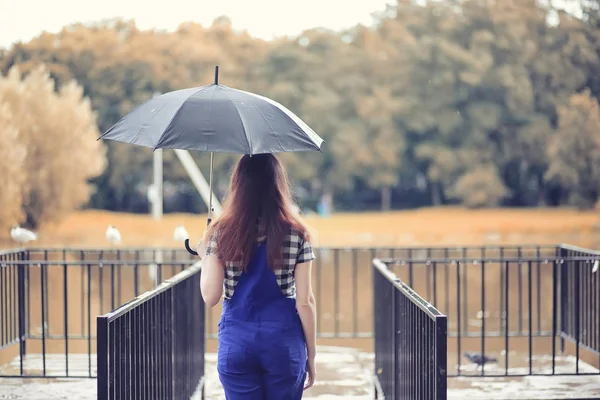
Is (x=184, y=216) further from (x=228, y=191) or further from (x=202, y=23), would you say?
(x=228, y=191)

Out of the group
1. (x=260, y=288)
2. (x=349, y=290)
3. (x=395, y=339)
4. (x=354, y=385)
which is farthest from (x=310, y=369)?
(x=349, y=290)

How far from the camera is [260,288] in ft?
10.5

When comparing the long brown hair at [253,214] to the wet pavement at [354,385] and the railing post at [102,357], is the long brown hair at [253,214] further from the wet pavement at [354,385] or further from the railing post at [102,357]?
the wet pavement at [354,385]

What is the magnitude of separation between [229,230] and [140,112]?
3.69ft

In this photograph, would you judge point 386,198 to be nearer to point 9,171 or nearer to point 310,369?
point 9,171

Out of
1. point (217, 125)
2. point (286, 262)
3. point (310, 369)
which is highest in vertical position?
point (217, 125)

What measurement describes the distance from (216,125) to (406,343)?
Result: 5.63 feet

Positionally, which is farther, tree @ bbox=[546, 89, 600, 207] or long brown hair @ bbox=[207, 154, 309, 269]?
tree @ bbox=[546, 89, 600, 207]

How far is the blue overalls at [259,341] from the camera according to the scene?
3.16 m

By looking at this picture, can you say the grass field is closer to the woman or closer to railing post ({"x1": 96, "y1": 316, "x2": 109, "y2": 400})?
railing post ({"x1": 96, "y1": 316, "x2": 109, "y2": 400})

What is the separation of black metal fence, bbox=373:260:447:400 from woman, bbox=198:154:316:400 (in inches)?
26.3

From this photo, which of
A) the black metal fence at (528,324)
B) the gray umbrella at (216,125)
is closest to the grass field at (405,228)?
the black metal fence at (528,324)

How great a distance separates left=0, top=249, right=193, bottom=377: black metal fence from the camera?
21.5 ft

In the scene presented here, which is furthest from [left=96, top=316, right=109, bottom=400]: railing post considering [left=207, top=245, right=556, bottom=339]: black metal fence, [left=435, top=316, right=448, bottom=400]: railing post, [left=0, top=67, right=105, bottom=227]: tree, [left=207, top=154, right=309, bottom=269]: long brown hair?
[left=0, top=67, right=105, bottom=227]: tree
